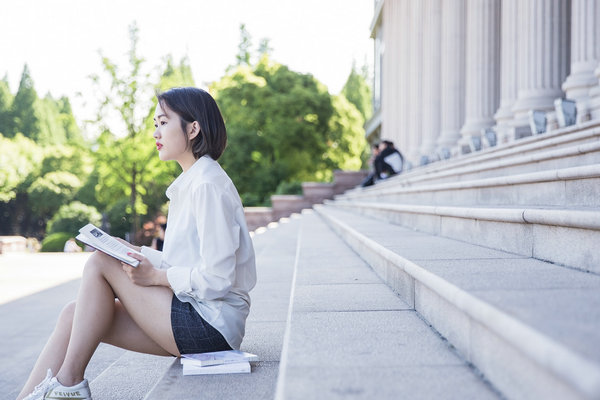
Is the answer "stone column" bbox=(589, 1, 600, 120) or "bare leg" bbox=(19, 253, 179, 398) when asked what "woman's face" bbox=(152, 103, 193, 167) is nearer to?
"bare leg" bbox=(19, 253, 179, 398)

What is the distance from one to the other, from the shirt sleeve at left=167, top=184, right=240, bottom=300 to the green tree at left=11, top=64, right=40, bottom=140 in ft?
249

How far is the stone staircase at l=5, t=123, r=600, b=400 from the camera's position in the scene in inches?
68.9

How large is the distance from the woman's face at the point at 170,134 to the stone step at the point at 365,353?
3.29 feet

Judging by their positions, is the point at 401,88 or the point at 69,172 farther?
the point at 69,172

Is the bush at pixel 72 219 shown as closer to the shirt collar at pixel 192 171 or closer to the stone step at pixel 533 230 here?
the stone step at pixel 533 230

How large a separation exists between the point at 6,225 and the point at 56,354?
61.0 metres

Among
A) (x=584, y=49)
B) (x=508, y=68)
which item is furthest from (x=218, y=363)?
(x=508, y=68)

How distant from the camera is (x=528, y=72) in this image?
10.6 metres

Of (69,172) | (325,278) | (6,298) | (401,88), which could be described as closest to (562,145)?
(325,278)

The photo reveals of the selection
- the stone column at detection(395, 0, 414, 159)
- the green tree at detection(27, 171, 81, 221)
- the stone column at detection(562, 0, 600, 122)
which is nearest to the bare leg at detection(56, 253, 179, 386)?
the stone column at detection(562, 0, 600, 122)

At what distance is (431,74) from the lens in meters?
18.3

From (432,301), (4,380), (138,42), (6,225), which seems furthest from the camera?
(6,225)

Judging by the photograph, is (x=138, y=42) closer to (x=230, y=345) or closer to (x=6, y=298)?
(x=6, y=298)

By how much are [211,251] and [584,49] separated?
7.53 m
